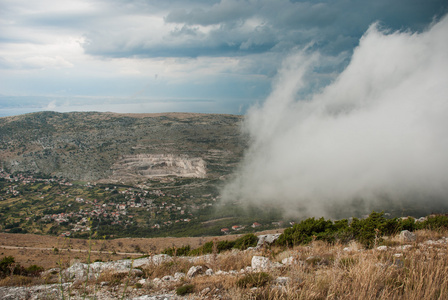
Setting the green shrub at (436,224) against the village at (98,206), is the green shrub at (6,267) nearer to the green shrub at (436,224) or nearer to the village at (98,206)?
the green shrub at (436,224)

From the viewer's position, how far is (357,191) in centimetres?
9131

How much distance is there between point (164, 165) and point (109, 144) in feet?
88.4

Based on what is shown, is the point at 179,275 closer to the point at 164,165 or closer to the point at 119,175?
the point at 119,175

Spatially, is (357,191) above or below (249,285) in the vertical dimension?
below

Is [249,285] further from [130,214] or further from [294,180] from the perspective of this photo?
[294,180]

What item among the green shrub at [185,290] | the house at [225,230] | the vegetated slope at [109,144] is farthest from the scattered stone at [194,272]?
the vegetated slope at [109,144]

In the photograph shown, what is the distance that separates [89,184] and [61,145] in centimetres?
2964

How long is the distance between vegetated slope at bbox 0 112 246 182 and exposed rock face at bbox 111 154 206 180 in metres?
0.45

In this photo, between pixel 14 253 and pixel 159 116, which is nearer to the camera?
pixel 14 253

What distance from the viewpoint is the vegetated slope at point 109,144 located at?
87.1 meters

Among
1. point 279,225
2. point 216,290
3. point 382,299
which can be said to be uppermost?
point 382,299

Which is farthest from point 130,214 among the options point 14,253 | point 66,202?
point 14,253

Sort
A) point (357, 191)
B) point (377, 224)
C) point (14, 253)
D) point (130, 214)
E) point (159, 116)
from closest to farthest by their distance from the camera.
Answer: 1. point (377, 224)
2. point (14, 253)
3. point (130, 214)
4. point (357, 191)
5. point (159, 116)

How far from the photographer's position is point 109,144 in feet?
338
